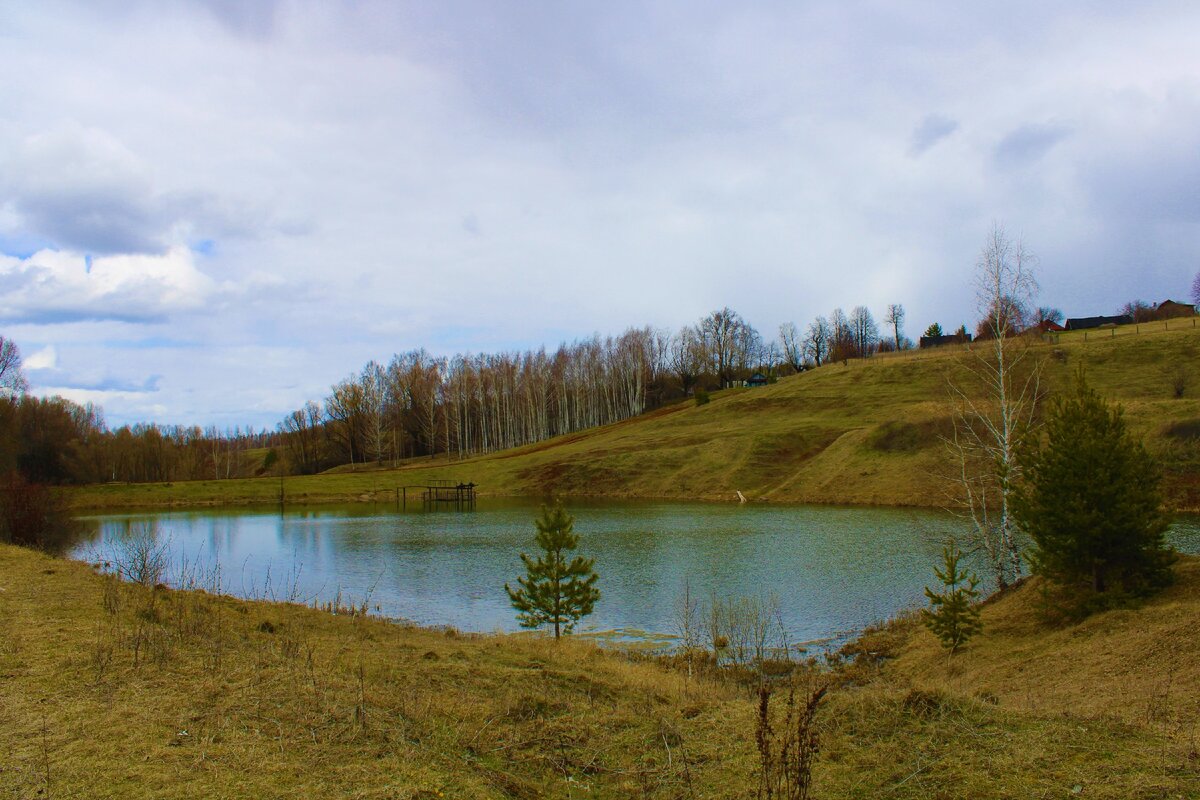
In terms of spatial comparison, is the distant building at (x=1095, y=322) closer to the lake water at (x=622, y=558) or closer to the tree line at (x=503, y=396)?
the tree line at (x=503, y=396)

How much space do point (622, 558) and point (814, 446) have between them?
42638mm

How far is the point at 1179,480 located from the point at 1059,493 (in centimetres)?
3781

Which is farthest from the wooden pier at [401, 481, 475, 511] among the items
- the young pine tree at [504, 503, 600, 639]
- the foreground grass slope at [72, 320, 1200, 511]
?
the young pine tree at [504, 503, 600, 639]

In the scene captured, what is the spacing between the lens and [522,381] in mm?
125375

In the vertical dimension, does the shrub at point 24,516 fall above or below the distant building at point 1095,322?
below

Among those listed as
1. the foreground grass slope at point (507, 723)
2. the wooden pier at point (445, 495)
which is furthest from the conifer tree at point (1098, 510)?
the wooden pier at point (445, 495)

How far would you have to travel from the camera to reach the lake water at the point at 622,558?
24000mm

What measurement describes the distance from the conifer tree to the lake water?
21.9ft

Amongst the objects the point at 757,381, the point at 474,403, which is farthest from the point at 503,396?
the point at 757,381

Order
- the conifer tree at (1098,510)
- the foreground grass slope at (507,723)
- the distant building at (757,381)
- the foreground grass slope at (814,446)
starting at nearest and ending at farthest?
the foreground grass slope at (507,723)
the conifer tree at (1098,510)
the foreground grass slope at (814,446)
the distant building at (757,381)

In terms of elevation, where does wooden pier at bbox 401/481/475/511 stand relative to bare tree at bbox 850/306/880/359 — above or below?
below

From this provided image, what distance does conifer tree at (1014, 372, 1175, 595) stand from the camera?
14.9m

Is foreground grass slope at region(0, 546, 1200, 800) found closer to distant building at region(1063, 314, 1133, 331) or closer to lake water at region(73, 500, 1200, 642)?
lake water at region(73, 500, 1200, 642)

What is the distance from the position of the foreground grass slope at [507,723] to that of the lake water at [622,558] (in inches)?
353
